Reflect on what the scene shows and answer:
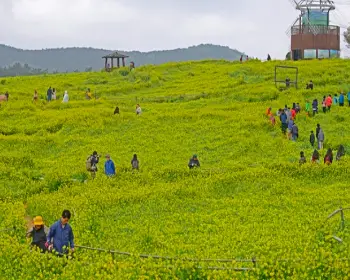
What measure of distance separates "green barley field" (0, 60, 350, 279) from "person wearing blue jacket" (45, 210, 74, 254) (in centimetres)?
47

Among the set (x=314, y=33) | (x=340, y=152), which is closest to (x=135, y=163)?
(x=340, y=152)

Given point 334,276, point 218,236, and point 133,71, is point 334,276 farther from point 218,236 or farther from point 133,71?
point 133,71

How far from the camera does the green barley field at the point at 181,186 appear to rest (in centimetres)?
1662

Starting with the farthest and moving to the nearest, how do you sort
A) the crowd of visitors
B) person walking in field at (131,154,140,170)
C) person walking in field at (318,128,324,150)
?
1. person walking in field at (318,128,324,150)
2. the crowd of visitors
3. person walking in field at (131,154,140,170)

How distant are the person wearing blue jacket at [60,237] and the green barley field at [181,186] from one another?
1.54ft

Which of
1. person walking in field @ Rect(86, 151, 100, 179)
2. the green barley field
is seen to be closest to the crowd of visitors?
the green barley field

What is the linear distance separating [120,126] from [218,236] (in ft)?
81.8

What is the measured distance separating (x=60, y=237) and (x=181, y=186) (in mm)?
11866

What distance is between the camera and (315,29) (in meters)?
77.6

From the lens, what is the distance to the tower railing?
77.4 m

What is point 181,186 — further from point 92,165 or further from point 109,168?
point 92,165

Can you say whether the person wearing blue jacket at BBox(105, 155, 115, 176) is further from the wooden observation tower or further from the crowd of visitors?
the wooden observation tower

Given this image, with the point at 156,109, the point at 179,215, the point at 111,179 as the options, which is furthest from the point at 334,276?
the point at 156,109

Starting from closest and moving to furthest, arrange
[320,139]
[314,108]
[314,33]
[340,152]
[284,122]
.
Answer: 1. [340,152]
2. [320,139]
3. [284,122]
4. [314,108]
5. [314,33]
